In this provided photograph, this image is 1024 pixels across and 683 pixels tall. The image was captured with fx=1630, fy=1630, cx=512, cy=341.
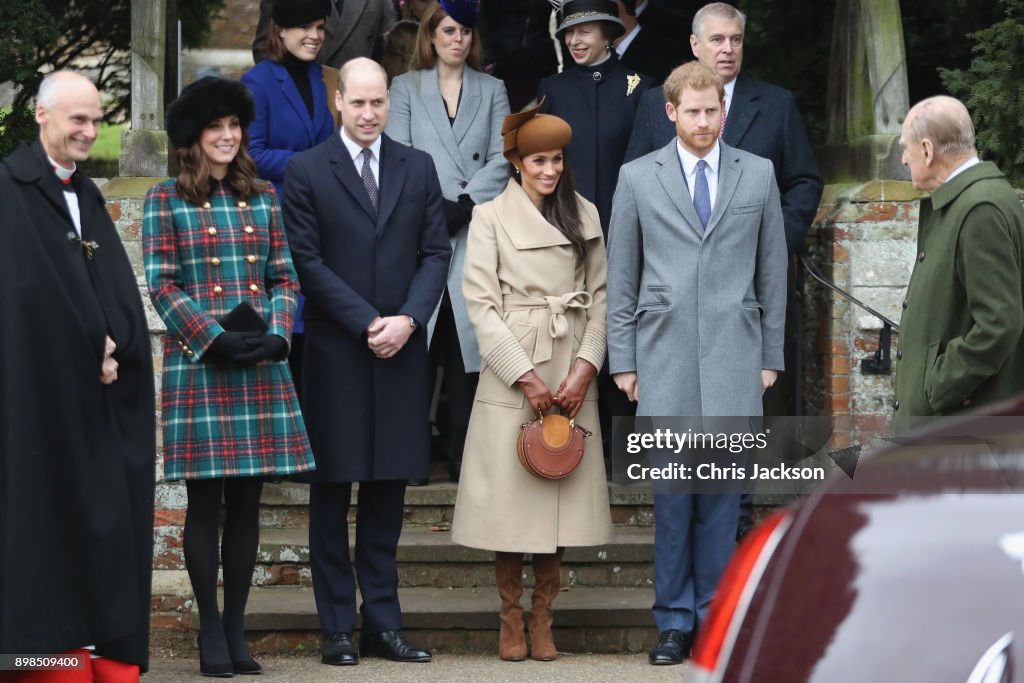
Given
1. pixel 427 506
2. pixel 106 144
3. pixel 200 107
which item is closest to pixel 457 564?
pixel 427 506

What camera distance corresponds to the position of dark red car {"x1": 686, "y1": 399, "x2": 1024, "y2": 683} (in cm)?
240

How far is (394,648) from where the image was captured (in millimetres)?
6211

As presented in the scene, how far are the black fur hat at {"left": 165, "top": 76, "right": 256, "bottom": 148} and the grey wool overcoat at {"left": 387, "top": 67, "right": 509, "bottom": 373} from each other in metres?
1.50

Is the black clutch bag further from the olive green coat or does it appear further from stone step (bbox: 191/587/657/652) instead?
the olive green coat

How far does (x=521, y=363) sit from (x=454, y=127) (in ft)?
5.41

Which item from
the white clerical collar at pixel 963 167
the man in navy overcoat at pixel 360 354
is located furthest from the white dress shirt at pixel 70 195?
the white clerical collar at pixel 963 167

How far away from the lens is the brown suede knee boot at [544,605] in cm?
621

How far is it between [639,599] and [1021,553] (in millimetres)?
4460

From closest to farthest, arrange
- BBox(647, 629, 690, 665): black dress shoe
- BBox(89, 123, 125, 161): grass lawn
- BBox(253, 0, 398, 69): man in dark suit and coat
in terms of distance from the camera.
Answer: BBox(647, 629, 690, 665): black dress shoe → BBox(253, 0, 398, 69): man in dark suit and coat → BBox(89, 123, 125, 161): grass lawn

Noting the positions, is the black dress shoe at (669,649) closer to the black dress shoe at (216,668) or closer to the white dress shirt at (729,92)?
the black dress shoe at (216,668)

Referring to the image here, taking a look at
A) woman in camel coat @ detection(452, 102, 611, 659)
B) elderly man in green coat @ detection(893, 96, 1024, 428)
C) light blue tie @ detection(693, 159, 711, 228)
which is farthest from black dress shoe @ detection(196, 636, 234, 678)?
elderly man in green coat @ detection(893, 96, 1024, 428)

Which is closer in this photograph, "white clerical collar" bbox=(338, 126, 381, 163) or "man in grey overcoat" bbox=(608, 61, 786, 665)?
"man in grey overcoat" bbox=(608, 61, 786, 665)

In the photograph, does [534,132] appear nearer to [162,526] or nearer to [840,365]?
[840,365]

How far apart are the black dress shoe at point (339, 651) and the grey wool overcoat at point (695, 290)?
1.43 meters
